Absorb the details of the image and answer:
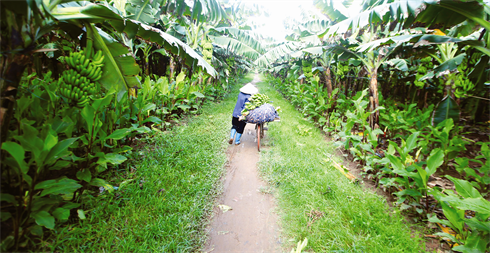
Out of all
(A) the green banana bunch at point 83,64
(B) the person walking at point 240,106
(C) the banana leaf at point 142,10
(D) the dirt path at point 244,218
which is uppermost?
(C) the banana leaf at point 142,10

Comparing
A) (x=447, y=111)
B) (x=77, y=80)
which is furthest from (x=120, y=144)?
(x=447, y=111)

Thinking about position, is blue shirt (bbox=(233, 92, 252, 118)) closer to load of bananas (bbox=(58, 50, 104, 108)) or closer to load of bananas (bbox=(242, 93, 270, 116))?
load of bananas (bbox=(242, 93, 270, 116))

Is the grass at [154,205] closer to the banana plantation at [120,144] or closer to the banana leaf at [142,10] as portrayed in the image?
the banana plantation at [120,144]

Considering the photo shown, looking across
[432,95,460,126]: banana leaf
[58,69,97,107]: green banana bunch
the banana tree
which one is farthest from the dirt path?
[432,95,460,126]: banana leaf

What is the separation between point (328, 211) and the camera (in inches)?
95.8

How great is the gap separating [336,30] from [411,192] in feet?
9.11

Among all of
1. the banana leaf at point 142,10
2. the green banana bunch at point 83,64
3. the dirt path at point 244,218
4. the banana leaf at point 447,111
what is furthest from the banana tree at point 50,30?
the banana leaf at point 447,111

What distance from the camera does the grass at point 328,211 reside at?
1973mm

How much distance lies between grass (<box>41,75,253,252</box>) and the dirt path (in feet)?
0.50

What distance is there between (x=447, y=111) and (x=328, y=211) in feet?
8.43

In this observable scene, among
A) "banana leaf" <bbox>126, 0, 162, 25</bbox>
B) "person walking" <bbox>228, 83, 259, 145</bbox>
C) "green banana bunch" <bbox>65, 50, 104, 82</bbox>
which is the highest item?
"banana leaf" <bbox>126, 0, 162, 25</bbox>

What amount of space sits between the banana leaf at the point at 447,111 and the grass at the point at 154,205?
3490 millimetres

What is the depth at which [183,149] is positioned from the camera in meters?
3.51

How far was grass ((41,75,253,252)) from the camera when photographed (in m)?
1.74
